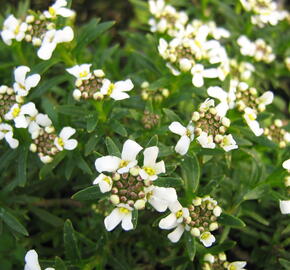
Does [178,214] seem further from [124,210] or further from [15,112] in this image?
[15,112]

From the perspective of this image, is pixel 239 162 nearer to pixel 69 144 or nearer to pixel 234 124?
pixel 234 124

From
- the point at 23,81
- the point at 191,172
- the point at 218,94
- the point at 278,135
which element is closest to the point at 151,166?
the point at 191,172

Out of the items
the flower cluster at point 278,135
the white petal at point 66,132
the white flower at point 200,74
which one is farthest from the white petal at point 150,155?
the flower cluster at point 278,135

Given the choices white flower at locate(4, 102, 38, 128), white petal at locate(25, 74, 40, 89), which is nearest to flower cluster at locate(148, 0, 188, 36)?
white petal at locate(25, 74, 40, 89)

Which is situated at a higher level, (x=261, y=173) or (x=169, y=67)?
(x=169, y=67)

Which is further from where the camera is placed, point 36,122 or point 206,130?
point 36,122

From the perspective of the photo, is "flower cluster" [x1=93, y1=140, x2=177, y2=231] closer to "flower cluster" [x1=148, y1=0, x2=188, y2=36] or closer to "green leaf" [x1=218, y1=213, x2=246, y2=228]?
"green leaf" [x1=218, y1=213, x2=246, y2=228]

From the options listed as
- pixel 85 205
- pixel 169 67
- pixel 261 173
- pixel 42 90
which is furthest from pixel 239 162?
pixel 42 90

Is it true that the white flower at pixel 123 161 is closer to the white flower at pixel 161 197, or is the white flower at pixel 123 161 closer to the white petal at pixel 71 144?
the white flower at pixel 161 197
